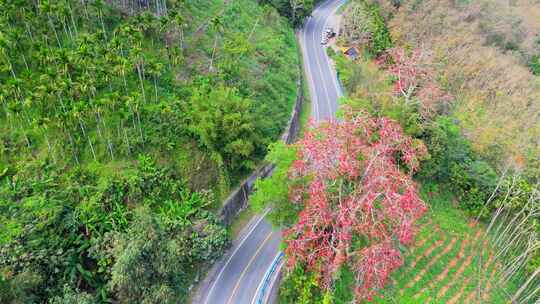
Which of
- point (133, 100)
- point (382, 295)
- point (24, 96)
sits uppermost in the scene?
point (24, 96)

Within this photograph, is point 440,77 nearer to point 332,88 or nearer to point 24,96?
point 332,88

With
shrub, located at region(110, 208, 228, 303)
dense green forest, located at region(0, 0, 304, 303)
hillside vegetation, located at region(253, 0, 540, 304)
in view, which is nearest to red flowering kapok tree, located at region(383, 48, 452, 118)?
hillside vegetation, located at region(253, 0, 540, 304)

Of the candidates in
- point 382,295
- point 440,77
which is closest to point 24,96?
point 382,295

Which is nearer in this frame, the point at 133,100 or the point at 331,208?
the point at 331,208

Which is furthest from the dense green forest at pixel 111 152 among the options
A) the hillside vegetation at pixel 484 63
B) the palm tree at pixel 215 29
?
the hillside vegetation at pixel 484 63

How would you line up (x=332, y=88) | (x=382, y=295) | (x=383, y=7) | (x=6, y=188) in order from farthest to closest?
(x=383, y=7) < (x=332, y=88) < (x=382, y=295) < (x=6, y=188)

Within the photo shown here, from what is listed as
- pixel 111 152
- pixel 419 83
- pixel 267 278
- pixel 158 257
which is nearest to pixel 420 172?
pixel 419 83

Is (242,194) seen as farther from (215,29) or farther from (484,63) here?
(484,63)

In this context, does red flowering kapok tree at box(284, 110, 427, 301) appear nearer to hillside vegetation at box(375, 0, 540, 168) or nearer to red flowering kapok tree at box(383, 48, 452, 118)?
red flowering kapok tree at box(383, 48, 452, 118)
